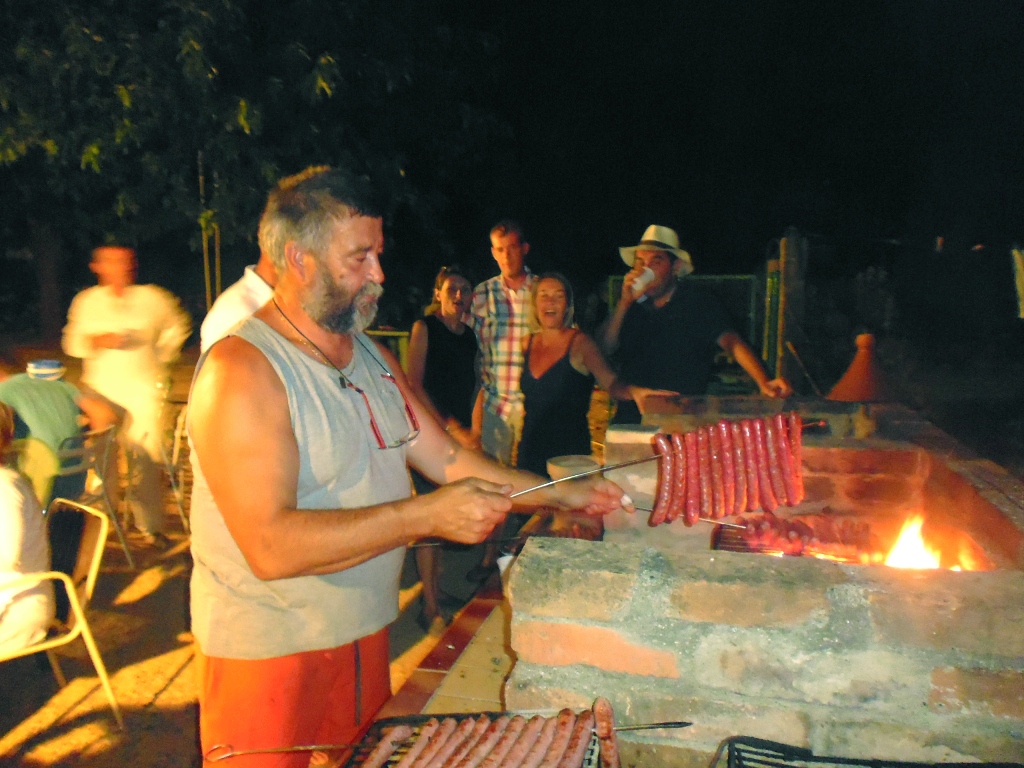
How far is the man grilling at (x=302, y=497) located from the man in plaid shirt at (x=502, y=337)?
3.09m

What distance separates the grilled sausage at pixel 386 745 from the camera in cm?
181

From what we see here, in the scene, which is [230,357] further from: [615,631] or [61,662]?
[61,662]

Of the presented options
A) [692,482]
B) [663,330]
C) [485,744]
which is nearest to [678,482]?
[692,482]

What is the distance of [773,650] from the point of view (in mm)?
2162

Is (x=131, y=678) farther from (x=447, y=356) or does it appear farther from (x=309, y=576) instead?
(x=309, y=576)

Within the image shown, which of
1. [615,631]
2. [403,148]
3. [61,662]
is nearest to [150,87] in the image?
[403,148]

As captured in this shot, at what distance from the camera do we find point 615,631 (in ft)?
7.38

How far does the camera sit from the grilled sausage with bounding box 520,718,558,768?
1767 millimetres

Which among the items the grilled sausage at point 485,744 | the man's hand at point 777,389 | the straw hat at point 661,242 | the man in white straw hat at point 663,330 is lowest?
the grilled sausage at point 485,744

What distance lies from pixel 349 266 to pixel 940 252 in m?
17.0

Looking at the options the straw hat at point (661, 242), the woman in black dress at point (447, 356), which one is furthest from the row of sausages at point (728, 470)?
the straw hat at point (661, 242)

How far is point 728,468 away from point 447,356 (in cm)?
254

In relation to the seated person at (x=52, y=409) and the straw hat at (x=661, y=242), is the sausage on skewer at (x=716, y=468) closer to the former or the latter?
the straw hat at (x=661, y=242)

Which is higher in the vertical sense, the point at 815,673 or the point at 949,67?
the point at 949,67
